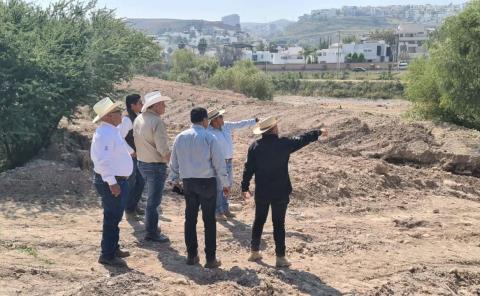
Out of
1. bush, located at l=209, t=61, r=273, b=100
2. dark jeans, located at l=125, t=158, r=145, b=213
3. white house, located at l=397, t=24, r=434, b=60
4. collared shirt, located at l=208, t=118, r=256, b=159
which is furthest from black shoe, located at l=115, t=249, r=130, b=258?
white house, located at l=397, t=24, r=434, b=60

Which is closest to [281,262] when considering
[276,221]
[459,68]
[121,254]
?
[276,221]

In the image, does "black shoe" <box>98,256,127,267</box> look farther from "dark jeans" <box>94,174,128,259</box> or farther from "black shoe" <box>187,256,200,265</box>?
"black shoe" <box>187,256,200,265</box>

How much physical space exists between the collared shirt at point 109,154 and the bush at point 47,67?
557 cm

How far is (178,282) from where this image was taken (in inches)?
251

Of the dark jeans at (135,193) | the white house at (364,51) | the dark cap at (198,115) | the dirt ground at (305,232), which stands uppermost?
the white house at (364,51)

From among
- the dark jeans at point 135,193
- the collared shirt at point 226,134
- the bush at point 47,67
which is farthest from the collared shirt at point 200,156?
the bush at point 47,67

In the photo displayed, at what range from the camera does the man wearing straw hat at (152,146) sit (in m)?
7.40

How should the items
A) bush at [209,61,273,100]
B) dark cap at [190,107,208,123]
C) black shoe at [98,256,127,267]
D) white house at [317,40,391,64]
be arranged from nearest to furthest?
dark cap at [190,107,208,123] < black shoe at [98,256,127,267] < bush at [209,61,273,100] < white house at [317,40,391,64]

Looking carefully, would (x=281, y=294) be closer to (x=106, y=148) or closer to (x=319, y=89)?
(x=106, y=148)

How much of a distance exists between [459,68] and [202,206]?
14.0 metres

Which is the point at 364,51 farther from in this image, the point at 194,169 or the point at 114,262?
the point at 114,262

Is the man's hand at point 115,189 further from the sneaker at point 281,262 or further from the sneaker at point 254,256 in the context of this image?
the sneaker at point 281,262

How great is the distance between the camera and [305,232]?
8789mm

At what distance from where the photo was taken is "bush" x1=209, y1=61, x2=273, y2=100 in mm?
42062
